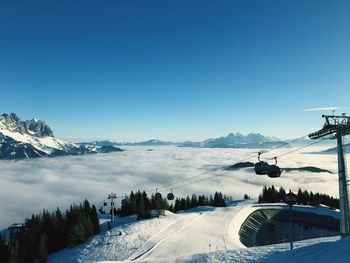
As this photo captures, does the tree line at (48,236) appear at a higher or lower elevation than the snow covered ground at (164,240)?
lower

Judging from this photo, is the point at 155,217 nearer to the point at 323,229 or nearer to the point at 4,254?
the point at 4,254

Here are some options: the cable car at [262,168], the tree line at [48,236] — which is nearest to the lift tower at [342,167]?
the cable car at [262,168]

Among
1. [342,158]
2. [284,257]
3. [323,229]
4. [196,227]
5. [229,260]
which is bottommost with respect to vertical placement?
[323,229]

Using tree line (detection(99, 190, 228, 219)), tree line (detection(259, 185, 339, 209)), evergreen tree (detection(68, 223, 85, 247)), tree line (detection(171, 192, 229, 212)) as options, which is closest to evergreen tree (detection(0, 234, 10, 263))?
evergreen tree (detection(68, 223, 85, 247))

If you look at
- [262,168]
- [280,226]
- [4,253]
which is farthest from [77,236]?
[280,226]

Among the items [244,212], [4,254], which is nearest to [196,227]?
[244,212]

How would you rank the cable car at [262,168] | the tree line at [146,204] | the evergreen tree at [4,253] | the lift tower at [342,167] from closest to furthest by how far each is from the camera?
the lift tower at [342,167] < the cable car at [262,168] < the evergreen tree at [4,253] < the tree line at [146,204]

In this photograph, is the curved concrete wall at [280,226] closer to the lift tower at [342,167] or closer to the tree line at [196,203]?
the tree line at [196,203]

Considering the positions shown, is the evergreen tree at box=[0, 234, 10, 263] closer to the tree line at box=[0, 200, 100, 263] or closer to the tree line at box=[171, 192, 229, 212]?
the tree line at box=[0, 200, 100, 263]
